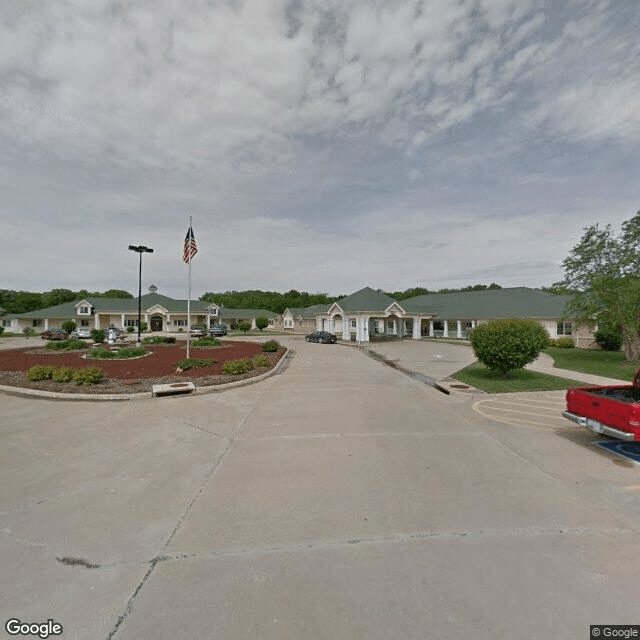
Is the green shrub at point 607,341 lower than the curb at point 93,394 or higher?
higher

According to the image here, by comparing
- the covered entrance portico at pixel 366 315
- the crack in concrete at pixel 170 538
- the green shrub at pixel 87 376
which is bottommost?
the crack in concrete at pixel 170 538

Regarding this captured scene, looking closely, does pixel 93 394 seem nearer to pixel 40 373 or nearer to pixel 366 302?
pixel 40 373

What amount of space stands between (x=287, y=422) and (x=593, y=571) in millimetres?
6365

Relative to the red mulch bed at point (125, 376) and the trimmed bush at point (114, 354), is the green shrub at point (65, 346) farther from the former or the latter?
the red mulch bed at point (125, 376)

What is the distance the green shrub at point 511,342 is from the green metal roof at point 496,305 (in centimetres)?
2609

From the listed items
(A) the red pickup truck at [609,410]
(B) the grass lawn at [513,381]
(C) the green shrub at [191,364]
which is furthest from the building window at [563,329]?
(C) the green shrub at [191,364]

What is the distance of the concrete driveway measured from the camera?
2949mm

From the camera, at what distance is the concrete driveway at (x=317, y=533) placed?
2.95m

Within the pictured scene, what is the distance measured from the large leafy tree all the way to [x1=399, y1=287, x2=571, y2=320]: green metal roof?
1481cm

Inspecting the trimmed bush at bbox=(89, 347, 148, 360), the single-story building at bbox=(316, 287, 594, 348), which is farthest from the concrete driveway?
the single-story building at bbox=(316, 287, 594, 348)

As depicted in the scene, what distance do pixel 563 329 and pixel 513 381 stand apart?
26.8 m

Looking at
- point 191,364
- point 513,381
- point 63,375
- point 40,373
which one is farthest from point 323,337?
point 40,373

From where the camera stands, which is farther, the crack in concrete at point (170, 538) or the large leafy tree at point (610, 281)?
the large leafy tree at point (610, 281)

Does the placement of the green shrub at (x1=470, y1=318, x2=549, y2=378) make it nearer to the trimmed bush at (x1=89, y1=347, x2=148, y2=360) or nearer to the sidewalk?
the sidewalk
